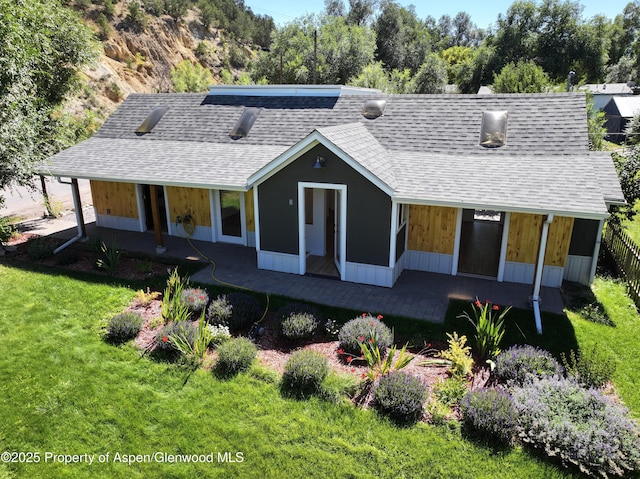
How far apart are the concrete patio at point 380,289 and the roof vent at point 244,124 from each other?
4815 millimetres

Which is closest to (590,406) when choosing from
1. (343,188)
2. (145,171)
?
(343,188)

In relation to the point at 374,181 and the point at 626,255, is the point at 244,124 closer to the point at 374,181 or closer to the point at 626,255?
the point at 374,181

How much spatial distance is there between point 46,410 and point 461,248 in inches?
475

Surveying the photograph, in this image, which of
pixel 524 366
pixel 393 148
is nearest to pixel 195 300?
pixel 524 366

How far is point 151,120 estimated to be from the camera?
18016 mm

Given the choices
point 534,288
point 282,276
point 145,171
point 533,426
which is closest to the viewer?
point 533,426

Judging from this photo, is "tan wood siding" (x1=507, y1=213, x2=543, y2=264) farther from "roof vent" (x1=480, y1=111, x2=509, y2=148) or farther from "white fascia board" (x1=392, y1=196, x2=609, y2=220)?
"roof vent" (x1=480, y1=111, x2=509, y2=148)

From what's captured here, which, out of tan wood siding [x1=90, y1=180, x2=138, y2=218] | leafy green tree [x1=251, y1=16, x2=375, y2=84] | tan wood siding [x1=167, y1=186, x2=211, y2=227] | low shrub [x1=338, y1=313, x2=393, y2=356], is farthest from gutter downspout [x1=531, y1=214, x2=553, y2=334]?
leafy green tree [x1=251, y1=16, x2=375, y2=84]

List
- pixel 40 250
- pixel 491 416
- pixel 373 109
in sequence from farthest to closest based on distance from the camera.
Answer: pixel 373 109
pixel 40 250
pixel 491 416

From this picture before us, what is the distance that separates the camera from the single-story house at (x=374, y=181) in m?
11.2

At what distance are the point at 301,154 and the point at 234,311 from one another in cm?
460

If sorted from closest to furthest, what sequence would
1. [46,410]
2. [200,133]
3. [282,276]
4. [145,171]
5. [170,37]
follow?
[46,410]
[282,276]
[145,171]
[200,133]
[170,37]

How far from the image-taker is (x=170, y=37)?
2274 inches

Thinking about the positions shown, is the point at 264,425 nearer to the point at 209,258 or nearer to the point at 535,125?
the point at 209,258
